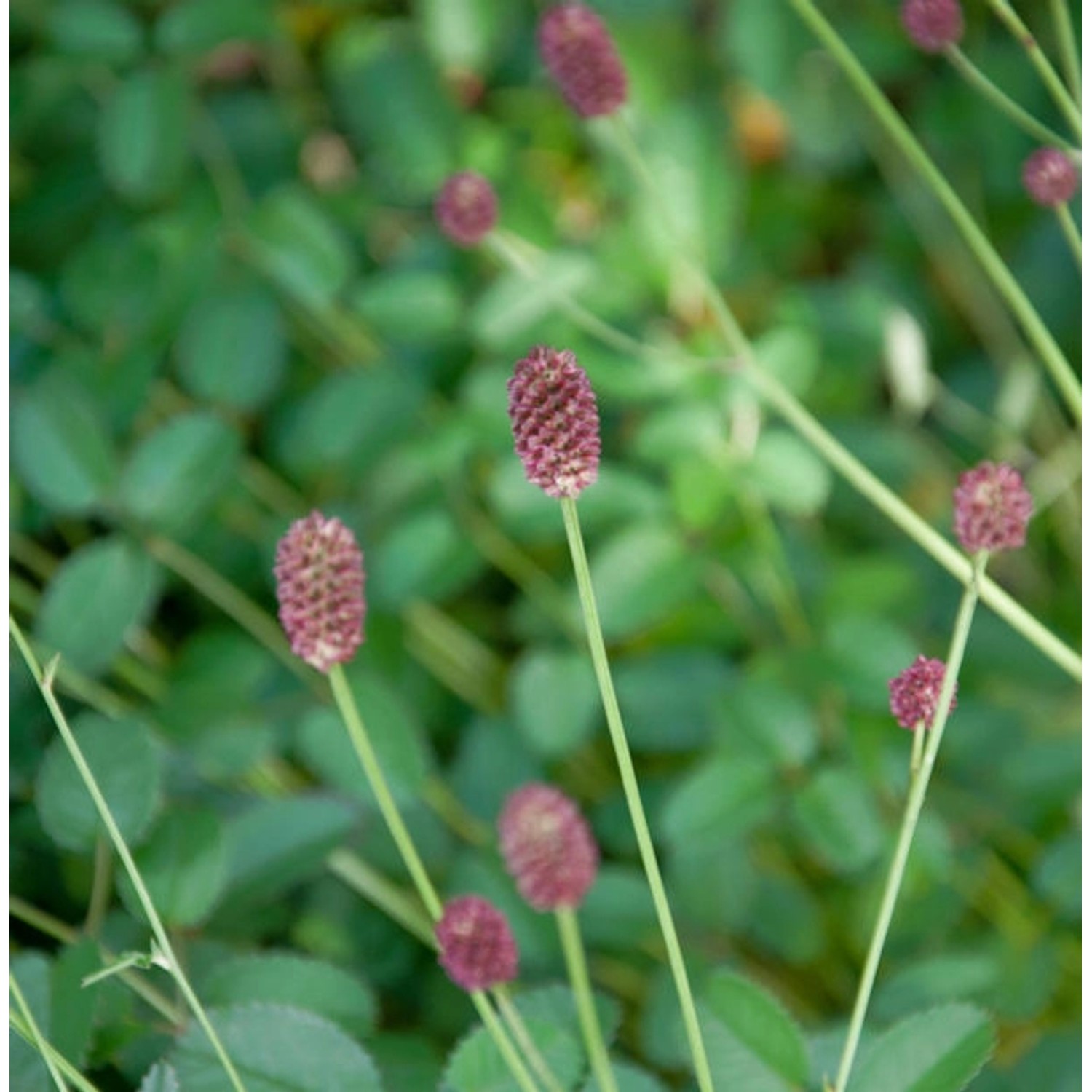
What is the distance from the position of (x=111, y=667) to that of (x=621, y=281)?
433 millimetres

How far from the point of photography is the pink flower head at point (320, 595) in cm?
49

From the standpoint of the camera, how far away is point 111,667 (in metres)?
0.93

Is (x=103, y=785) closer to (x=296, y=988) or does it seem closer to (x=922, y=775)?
(x=296, y=988)

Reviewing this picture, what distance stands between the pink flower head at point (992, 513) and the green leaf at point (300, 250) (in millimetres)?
564

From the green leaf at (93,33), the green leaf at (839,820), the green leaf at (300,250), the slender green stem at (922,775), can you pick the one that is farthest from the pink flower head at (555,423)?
the green leaf at (93,33)

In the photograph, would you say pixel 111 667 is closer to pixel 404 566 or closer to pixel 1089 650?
pixel 404 566

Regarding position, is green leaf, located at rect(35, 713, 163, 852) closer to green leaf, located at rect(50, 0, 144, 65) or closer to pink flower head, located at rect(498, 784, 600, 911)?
pink flower head, located at rect(498, 784, 600, 911)

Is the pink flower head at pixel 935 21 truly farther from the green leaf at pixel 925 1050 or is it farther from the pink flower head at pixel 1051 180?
the green leaf at pixel 925 1050

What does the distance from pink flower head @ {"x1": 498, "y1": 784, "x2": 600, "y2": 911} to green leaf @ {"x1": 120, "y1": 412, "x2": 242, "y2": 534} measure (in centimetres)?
38

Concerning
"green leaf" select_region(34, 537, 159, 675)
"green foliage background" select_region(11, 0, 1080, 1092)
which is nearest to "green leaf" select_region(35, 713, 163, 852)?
"green foliage background" select_region(11, 0, 1080, 1092)

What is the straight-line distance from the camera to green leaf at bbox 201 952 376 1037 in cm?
70

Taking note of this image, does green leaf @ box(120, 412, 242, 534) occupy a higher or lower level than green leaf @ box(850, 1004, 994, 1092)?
higher

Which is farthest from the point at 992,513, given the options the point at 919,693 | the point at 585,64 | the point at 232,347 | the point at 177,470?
Answer: the point at 232,347

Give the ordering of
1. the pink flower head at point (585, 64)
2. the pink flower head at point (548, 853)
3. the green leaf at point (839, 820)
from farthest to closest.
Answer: the green leaf at point (839, 820) → the pink flower head at point (585, 64) → the pink flower head at point (548, 853)
